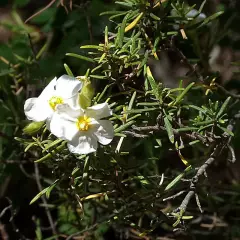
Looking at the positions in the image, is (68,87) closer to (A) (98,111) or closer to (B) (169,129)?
(A) (98,111)

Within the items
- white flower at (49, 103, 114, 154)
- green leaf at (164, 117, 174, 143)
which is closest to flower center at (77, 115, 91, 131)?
white flower at (49, 103, 114, 154)

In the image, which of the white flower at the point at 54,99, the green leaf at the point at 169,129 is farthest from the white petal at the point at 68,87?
→ the green leaf at the point at 169,129

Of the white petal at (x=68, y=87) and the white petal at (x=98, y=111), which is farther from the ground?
the white petal at (x=68, y=87)

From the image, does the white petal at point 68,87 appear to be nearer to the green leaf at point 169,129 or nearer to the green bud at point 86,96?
the green bud at point 86,96

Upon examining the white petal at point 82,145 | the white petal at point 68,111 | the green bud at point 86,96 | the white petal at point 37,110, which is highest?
the green bud at point 86,96

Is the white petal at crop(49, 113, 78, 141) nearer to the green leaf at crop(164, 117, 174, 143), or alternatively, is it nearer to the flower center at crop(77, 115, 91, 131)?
the flower center at crop(77, 115, 91, 131)

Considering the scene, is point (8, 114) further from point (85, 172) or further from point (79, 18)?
point (85, 172)

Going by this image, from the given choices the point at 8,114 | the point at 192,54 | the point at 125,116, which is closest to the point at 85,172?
the point at 125,116
